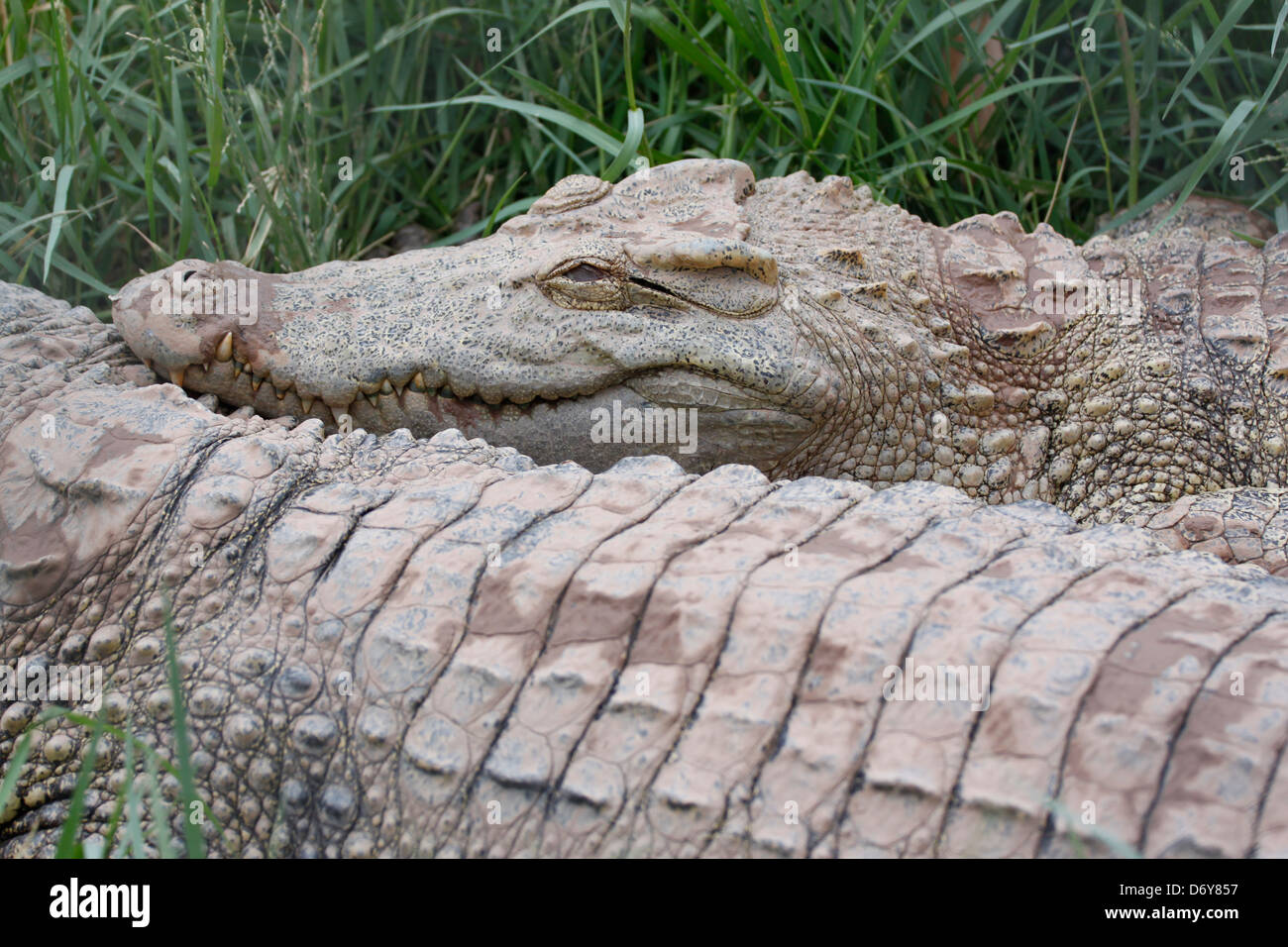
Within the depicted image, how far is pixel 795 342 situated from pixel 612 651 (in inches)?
51.7

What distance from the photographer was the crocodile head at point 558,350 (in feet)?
8.97

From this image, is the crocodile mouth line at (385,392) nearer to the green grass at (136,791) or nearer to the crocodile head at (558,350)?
the crocodile head at (558,350)

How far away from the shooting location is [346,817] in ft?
6.02

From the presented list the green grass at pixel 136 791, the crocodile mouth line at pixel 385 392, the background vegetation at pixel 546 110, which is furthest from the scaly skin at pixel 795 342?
the green grass at pixel 136 791

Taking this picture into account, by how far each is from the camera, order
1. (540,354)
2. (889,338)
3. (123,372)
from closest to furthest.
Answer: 1. (123,372)
2. (540,354)
3. (889,338)

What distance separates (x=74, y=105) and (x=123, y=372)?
154 cm

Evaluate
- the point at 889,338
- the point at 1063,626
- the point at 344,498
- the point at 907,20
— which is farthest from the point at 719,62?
the point at 1063,626

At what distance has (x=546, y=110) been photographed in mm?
3744

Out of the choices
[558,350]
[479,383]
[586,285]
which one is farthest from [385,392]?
[586,285]

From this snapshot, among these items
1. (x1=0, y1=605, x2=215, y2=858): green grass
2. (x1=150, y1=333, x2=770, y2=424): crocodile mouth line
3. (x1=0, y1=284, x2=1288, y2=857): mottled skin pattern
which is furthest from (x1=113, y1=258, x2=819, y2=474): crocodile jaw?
(x1=0, y1=605, x2=215, y2=858): green grass

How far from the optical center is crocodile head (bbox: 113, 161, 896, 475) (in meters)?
2.73

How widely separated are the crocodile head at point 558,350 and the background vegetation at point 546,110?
0.78 meters

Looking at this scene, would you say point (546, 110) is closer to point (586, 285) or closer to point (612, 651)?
point (586, 285)
